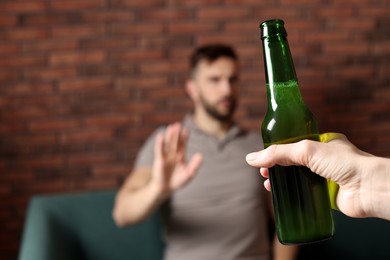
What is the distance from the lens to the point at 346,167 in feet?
2.31

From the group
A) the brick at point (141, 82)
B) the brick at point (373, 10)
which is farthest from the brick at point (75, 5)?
the brick at point (373, 10)

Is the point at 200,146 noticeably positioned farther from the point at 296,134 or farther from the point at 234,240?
the point at 296,134

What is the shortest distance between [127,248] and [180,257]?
0.86 ft

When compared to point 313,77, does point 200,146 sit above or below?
below

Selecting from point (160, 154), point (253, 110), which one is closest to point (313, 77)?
point (253, 110)

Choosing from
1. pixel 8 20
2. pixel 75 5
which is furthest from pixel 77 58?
pixel 8 20

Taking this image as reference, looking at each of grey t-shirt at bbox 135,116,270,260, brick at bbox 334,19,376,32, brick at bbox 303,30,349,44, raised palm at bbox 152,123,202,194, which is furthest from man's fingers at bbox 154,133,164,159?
brick at bbox 334,19,376,32

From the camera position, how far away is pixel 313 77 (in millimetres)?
2457

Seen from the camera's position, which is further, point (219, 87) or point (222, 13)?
point (222, 13)

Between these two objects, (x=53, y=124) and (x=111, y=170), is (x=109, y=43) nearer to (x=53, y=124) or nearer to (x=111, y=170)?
(x=53, y=124)

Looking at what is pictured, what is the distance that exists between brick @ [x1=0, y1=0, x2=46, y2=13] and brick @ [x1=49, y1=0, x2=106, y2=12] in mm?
50

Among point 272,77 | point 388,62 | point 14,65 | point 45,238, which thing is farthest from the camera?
point 388,62

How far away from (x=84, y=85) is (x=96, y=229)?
0.61m

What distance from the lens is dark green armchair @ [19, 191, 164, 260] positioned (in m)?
2.11
